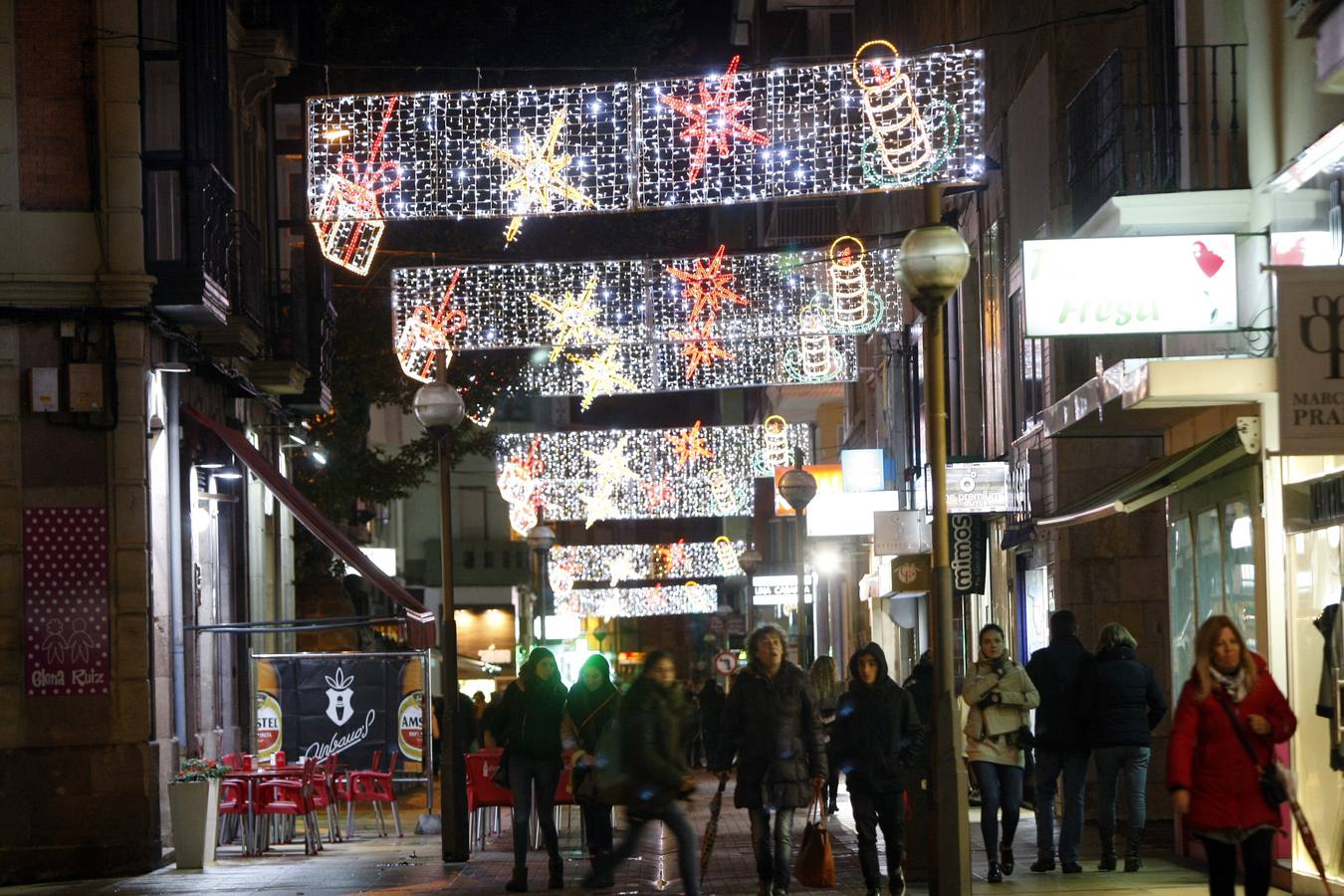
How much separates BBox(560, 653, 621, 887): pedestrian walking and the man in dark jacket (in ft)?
12.4

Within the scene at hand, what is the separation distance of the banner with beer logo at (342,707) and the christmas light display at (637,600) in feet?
139

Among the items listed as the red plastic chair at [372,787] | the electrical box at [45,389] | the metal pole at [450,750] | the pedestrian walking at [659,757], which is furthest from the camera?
the red plastic chair at [372,787]

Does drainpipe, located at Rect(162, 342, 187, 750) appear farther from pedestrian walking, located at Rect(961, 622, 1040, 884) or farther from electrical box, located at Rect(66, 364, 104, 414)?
pedestrian walking, located at Rect(961, 622, 1040, 884)

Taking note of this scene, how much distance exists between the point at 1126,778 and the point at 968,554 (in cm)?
945

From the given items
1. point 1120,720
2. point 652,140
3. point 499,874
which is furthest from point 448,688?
point 1120,720

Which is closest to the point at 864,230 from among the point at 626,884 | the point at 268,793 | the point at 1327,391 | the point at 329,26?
the point at 329,26

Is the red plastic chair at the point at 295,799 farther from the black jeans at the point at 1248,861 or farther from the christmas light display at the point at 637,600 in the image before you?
the christmas light display at the point at 637,600

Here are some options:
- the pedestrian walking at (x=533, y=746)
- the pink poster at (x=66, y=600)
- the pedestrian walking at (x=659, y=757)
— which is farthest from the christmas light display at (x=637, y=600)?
the pedestrian walking at (x=659, y=757)

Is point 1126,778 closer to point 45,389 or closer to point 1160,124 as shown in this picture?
point 1160,124

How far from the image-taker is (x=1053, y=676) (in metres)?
16.0

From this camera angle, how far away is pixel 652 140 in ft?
60.1

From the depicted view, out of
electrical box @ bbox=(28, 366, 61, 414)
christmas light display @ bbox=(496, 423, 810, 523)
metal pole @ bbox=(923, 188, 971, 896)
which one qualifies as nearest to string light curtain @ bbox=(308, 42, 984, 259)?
electrical box @ bbox=(28, 366, 61, 414)

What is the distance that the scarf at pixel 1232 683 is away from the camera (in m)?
9.98

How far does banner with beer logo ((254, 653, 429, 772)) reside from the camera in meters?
23.9
